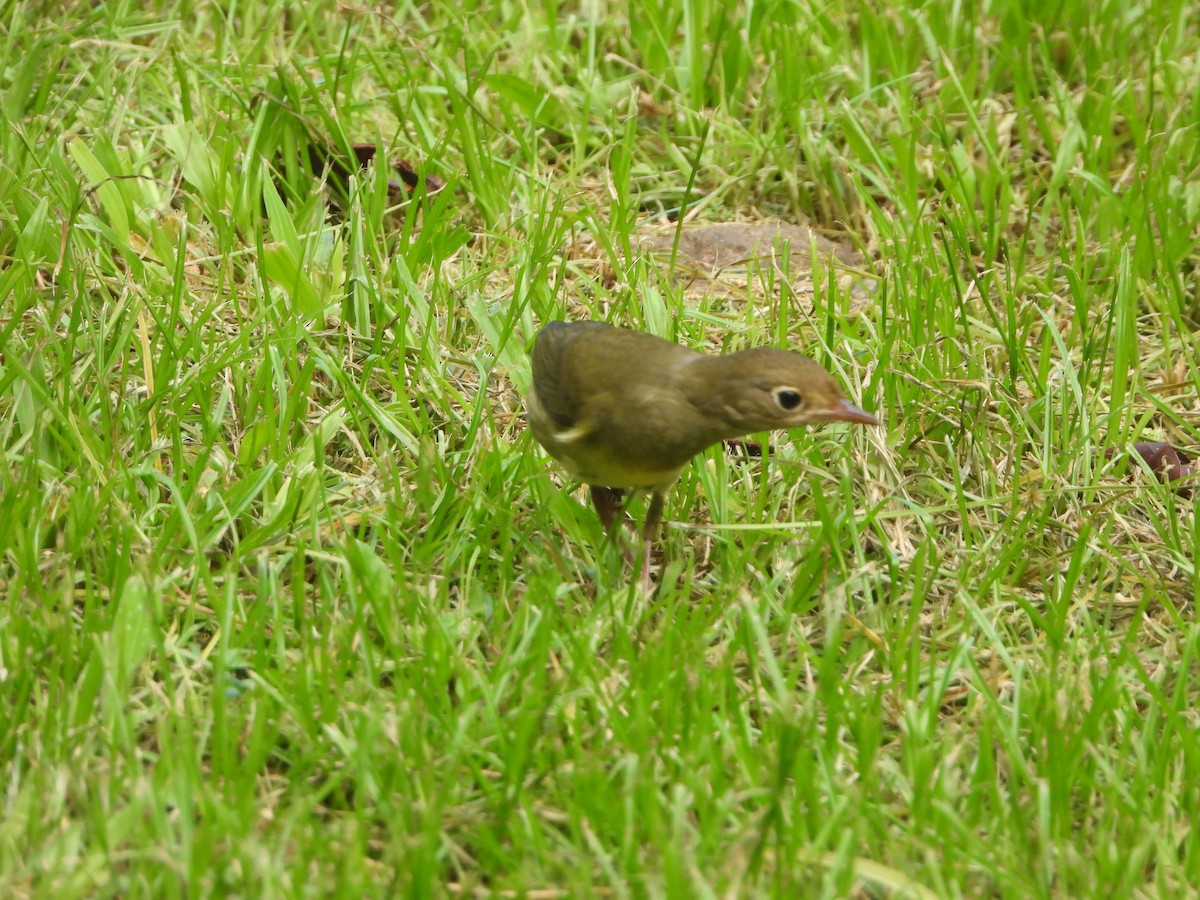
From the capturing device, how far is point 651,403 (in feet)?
12.9

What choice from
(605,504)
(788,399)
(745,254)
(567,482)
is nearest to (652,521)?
(605,504)

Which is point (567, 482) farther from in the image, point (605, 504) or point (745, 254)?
point (745, 254)

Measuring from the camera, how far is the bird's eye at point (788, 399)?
376cm

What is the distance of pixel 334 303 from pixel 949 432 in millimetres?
1880

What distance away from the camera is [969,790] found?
338 cm

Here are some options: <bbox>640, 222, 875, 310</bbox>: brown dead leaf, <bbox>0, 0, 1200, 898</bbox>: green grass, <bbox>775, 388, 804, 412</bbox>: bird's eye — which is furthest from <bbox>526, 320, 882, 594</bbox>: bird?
<bbox>640, 222, 875, 310</bbox>: brown dead leaf

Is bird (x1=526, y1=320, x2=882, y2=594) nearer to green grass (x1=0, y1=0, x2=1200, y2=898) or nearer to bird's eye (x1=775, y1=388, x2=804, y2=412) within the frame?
bird's eye (x1=775, y1=388, x2=804, y2=412)

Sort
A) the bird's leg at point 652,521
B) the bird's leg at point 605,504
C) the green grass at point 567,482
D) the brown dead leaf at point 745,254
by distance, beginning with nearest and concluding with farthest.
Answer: the green grass at point 567,482, the bird's leg at point 652,521, the bird's leg at point 605,504, the brown dead leaf at point 745,254

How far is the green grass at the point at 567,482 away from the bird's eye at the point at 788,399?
1.02ft

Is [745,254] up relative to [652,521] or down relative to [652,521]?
up

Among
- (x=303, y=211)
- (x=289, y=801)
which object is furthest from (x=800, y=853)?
(x=303, y=211)

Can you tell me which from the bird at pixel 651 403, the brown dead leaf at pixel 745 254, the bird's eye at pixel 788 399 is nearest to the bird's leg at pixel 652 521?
the bird at pixel 651 403

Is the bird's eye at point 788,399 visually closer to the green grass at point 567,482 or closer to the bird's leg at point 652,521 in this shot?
the green grass at point 567,482

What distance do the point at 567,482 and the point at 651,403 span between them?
68 cm
